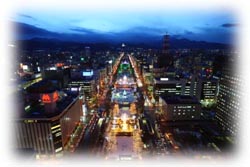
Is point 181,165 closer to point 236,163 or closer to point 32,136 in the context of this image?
point 236,163

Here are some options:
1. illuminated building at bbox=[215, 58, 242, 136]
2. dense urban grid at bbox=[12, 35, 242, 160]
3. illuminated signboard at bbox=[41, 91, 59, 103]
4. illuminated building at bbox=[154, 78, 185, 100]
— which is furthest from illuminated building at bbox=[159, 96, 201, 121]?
illuminated signboard at bbox=[41, 91, 59, 103]

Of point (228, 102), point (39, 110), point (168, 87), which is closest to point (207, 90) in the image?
point (168, 87)

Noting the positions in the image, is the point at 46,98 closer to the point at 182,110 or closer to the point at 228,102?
the point at 182,110

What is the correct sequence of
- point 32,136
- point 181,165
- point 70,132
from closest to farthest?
point 181,165 → point 32,136 → point 70,132

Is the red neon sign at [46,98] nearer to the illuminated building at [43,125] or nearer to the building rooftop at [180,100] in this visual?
the illuminated building at [43,125]

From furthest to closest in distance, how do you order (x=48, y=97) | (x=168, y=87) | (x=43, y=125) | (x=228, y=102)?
(x=168, y=87) → (x=228, y=102) → (x=48, y=97) → (x=43, y=125)
